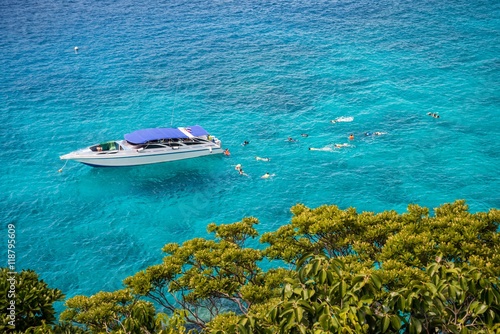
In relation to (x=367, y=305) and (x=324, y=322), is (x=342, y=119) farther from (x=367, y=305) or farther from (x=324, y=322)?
(x=324, y=322)

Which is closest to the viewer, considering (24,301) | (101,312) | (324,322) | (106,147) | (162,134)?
(324,322)

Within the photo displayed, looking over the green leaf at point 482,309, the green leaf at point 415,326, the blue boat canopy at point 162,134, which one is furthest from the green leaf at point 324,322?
the blue boat canopy at point 162,134

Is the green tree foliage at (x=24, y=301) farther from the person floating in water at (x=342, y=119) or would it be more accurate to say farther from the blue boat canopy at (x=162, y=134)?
the person floating in water at (x=342, y=119)

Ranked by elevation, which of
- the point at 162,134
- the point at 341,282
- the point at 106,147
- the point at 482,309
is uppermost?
the point at 341,282

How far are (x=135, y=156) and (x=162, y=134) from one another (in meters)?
3.75

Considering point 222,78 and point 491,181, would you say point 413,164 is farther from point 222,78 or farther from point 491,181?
point 222,78

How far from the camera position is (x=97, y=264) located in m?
A: 48.6

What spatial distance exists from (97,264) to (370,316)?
33.1 metres

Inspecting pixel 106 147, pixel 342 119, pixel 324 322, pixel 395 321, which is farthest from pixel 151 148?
pixel 395 321

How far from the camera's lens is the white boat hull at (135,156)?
60.7 meters

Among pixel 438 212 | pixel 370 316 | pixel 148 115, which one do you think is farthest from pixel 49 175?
pixel 370 316

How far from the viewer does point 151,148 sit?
205ft

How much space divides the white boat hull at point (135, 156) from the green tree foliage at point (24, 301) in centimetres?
3475

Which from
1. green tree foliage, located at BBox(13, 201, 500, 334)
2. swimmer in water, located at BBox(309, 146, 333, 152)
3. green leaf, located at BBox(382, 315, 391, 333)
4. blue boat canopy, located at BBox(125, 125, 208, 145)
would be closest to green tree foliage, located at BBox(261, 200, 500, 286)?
green tree foliage, located at BBox(13, 201, 500, 334)
